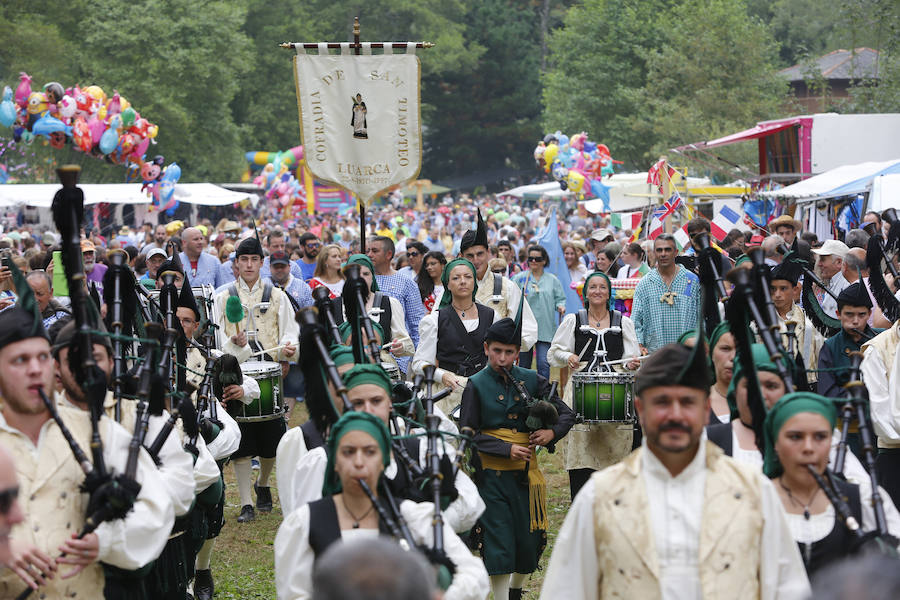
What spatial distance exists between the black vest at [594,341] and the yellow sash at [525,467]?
1.79 meters

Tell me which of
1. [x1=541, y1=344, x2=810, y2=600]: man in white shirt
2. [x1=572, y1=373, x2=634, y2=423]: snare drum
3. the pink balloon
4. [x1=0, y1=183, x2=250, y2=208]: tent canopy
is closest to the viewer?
[x1=541, y1=344, x2=810, y2=600]: man in white shirt

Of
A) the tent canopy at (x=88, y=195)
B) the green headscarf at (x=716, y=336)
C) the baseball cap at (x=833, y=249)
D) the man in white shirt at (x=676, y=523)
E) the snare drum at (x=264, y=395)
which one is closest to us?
the man in white shirt at (x=676, y=523)

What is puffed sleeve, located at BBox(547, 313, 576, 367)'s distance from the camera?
8953 mm

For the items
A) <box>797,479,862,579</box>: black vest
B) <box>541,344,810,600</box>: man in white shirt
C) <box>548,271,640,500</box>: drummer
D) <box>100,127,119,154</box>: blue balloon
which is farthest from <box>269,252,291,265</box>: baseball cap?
<box>100,127,119,154</box>: blue balloon

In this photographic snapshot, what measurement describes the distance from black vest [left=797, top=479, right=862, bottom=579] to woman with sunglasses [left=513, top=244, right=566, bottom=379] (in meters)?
8.18

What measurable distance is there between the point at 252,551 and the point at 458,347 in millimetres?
2124

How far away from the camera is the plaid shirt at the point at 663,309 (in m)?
9.60

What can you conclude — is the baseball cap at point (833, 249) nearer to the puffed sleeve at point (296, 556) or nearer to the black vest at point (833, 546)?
the black vest at point (833, 546)

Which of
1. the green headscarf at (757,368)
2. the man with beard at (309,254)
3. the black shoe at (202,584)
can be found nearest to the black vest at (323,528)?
the green headscarf at (757,368)

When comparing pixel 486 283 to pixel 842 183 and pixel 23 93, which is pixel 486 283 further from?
pixel 23 93

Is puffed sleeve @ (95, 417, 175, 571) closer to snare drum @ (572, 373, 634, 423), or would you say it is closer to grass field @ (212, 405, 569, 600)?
grass field @ (212, 405, 569, 600)

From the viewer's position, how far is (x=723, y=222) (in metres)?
14.8

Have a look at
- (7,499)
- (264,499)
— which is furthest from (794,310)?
(7,499)

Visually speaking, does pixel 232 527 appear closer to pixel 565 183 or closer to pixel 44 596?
pixel 44 596
